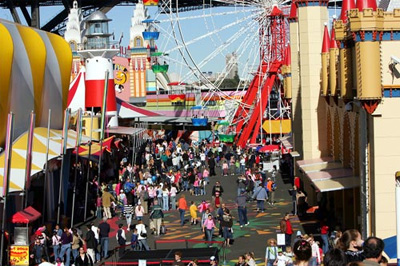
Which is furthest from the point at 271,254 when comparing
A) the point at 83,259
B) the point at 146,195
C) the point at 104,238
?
the point at 146,195

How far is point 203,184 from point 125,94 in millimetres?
38509

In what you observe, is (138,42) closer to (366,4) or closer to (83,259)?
(83,259)

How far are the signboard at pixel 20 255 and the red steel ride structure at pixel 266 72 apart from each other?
3064cm

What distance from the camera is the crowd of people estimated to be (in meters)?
11.3

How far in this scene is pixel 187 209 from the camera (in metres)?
32.3

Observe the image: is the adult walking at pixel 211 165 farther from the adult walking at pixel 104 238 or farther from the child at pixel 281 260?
the child at pixel 281 260

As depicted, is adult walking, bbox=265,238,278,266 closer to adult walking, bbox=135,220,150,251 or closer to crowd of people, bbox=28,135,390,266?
crowd of people, bbox=28,135,390,266

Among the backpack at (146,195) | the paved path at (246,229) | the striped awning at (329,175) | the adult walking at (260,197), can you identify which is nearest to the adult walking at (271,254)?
the paved path at (246,229)

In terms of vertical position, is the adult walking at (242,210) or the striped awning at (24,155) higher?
the striped awning at (24,155)

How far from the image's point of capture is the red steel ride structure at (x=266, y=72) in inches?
1986

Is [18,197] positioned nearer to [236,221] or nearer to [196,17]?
[236,221]

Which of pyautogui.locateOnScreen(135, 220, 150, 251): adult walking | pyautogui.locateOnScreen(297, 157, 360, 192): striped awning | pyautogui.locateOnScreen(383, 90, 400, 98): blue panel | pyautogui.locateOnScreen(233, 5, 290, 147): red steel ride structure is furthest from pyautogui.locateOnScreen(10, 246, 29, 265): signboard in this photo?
pyautogui.locateOnScreen(233, 5, 290, 147): red steel ride structure

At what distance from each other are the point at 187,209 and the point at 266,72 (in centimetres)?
2118

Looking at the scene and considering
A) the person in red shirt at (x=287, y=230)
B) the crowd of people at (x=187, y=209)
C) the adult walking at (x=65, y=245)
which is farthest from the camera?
the person in red shirt at (x=287, y=230)
